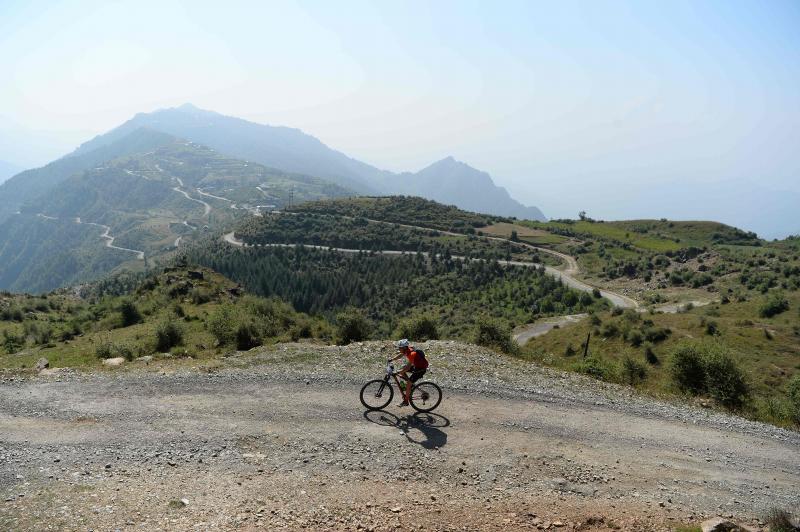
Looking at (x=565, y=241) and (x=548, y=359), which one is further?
(x=565, y=241)

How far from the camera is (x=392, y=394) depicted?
14.6 m

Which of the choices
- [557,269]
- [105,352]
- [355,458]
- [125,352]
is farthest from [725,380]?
[557,269]

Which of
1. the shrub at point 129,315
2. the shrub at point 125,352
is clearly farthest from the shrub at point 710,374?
the shrub at point 129,315

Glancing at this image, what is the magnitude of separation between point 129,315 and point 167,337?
15.4 meters

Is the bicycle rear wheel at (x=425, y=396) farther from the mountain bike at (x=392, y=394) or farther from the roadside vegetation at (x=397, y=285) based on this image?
the roadside vegetation at (x=397, y=285)

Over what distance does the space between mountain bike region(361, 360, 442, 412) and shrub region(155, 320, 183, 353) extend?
1430cm

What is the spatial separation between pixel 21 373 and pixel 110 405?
21.0 feet

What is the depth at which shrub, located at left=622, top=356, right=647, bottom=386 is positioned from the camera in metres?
21.0

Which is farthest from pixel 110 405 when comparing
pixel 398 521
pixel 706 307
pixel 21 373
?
pixel 706 307

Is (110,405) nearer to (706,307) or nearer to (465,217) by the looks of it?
(706,307)

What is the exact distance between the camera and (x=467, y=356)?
20.9 metres

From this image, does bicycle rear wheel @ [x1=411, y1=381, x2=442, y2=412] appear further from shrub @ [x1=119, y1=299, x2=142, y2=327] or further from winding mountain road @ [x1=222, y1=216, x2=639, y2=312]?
winding mountain road @ [x1=222, y1=216, x2=639, y2=312]

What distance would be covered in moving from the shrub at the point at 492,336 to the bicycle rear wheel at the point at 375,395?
37.0 ft

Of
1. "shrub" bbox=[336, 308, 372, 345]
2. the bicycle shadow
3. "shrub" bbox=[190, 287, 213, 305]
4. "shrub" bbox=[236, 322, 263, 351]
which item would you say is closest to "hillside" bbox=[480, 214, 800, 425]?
"shrub" bbox=[336, 308, 372, 345]
